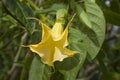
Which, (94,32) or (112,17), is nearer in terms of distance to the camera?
(94,32)

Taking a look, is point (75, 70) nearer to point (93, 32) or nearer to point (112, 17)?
point (93, 32)

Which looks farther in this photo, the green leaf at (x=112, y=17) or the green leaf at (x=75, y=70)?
the green leaf at (x=112, y=17)

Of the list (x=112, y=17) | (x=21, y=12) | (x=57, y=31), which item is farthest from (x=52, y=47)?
(x=112, y=17)

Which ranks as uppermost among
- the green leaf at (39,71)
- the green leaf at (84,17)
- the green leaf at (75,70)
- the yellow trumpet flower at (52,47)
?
the green leaf at (84,17)

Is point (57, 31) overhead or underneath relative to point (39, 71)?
overhead

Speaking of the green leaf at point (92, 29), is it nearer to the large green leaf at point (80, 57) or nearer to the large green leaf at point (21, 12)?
the large green leaf at point (80, 57)

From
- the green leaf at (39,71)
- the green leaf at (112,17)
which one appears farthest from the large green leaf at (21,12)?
the green leaf at (112,17)

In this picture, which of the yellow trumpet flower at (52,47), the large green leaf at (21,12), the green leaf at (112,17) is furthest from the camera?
the green leaf at (112,17)

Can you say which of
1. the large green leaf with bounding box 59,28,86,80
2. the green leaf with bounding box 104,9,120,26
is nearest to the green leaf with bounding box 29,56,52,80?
the large green leaf with bounding box 59,28,86,80
